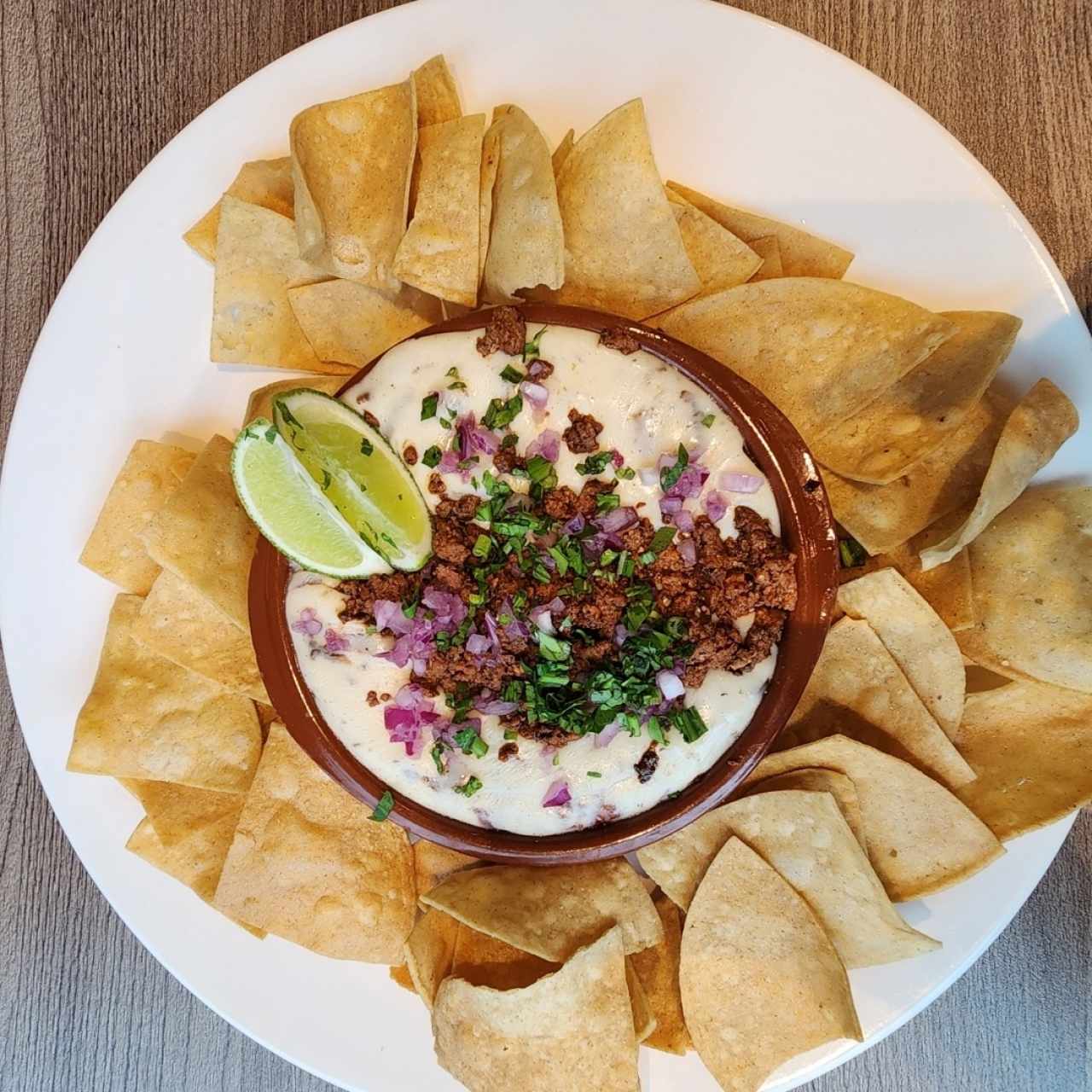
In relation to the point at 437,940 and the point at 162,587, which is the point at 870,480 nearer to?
the point at 437,940

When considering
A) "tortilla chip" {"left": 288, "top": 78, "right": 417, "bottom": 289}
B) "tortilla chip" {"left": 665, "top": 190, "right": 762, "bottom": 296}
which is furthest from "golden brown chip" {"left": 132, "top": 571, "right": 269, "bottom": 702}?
"tortilla chip" {"left": 665, "top": 190, "right": 762, "bottom": 296}

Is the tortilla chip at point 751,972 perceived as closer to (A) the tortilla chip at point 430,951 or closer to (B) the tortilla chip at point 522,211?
(A) the tortilla chip at point 430,951

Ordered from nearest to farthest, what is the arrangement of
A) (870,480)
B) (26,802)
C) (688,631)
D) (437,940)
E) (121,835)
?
1. (688,631)
2. (870,480)
3. (437,940)
4. (121,835)
5. (26,802)

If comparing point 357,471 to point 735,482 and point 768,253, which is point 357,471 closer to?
point 735,482

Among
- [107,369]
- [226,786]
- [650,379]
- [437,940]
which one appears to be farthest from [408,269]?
[437,940]

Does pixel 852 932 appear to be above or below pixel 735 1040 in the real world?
above

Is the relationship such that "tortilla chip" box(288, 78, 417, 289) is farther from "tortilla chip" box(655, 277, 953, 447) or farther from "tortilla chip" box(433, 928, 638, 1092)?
"tortilla chip" box(433, 928, 638, 1092)
